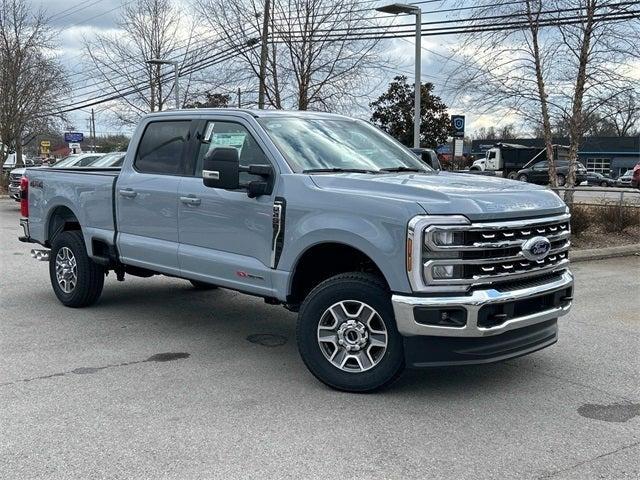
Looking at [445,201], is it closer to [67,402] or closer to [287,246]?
[287,246]

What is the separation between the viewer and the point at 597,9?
12352 millimetres

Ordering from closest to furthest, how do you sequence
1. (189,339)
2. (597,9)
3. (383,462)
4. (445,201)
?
(383,462)
(445,201)
(189,339)
(597,9)

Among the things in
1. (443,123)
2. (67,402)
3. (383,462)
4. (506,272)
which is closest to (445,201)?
(506,272)

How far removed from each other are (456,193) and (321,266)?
1.28 metres

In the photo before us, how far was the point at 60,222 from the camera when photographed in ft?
25.2

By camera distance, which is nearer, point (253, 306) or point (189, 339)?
point (189, 339)

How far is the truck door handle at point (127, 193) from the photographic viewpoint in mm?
6387

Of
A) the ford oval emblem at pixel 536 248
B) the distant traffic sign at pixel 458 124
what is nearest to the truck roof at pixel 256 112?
the ford oval emblem at pixel 536 248

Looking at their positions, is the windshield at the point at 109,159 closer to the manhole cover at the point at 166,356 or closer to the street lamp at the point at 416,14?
the street lamp at the point at 416,14

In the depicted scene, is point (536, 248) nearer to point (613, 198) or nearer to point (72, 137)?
point (613, 198)

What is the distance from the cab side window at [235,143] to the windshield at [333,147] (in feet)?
0.57

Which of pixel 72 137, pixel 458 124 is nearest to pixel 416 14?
pixel 458 124

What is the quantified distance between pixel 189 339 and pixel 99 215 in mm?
1695

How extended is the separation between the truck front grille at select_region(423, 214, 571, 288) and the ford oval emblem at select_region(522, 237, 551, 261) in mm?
24
